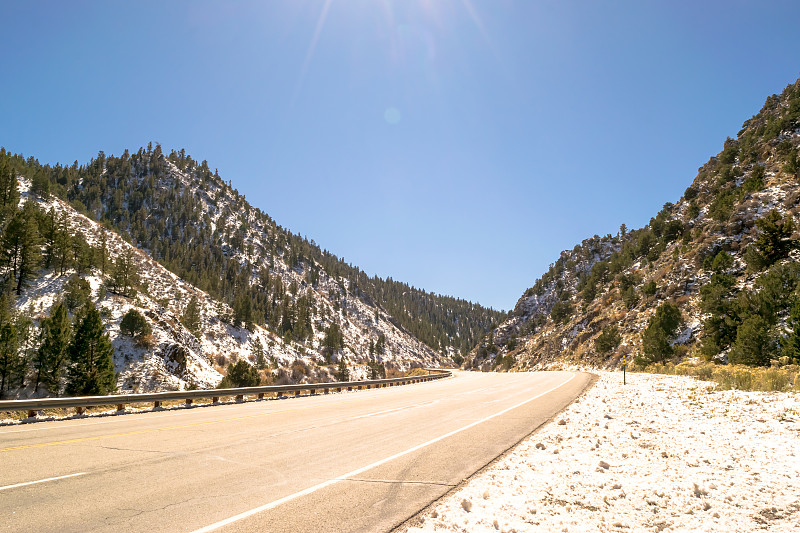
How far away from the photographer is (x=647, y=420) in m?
11.5

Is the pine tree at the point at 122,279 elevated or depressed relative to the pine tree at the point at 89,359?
elevated

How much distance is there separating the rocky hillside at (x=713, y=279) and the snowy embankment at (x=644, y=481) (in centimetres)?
2039

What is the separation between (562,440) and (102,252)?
7667 centimetres

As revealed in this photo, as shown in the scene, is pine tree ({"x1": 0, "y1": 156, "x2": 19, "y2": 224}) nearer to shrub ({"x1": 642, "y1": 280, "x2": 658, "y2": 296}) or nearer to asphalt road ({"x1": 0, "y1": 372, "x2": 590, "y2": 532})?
asphalt road ({"x1": 0, "y1": 372, "x2": 590, "y2": 532})

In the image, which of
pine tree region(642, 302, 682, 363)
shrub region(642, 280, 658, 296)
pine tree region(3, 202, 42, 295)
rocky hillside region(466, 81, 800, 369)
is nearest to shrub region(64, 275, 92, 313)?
pine tree region(3, 202, 42, 295)

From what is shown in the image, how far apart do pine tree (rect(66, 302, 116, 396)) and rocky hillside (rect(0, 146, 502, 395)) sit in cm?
316

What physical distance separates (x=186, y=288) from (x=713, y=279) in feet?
337

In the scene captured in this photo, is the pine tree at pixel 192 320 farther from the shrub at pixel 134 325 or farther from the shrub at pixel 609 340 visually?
the shrub at pixel 609 340

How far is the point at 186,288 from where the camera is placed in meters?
99.8

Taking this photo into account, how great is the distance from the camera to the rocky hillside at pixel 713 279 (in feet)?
98.7

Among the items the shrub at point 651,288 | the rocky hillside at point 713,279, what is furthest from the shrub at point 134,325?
the shrub at point 651,288

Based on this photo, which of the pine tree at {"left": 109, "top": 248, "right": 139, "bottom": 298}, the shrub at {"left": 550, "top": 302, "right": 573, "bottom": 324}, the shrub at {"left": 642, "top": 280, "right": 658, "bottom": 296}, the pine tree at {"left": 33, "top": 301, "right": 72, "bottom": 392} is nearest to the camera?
the pine tree at {"left": 33, "top": 301, "right": 72, "bottom": 392}

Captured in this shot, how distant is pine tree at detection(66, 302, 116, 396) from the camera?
35.9 metres

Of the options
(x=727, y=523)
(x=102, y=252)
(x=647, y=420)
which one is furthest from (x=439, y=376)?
(x=102, y=252)
